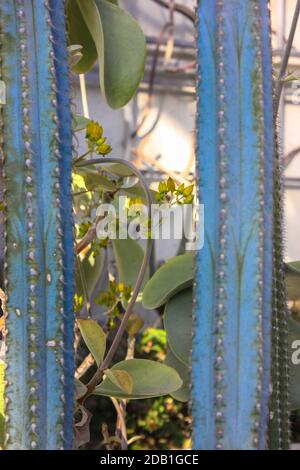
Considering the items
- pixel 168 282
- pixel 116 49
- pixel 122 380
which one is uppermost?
pixel 116 49

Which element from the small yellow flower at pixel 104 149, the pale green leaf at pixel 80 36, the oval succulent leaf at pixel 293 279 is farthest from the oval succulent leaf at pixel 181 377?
the pale green leaf at pixel 80 36

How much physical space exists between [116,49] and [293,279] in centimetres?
37

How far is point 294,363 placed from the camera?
30.0 inches

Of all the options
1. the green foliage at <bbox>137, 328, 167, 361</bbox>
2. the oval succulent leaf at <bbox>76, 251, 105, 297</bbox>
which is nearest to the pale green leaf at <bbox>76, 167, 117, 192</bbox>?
the oval succulent leaf at <bbox>76, 251, 105, 297</bbox>

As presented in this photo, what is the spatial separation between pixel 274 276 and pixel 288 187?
6.52 ft

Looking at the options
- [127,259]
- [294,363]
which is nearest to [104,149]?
[127,259]

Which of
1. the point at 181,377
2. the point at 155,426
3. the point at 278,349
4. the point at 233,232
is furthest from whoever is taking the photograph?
the point at 155,426

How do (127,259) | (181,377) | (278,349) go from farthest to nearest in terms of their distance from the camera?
(127,259), (181,377), (278,349)

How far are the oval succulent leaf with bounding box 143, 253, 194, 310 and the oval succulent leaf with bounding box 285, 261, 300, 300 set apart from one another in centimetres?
13

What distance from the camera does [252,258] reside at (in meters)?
0.50

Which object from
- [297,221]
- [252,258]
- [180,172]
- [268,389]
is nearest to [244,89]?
[252,258]

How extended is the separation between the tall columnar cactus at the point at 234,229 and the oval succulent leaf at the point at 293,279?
0.85 ft

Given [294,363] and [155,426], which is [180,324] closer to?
[294,363]
